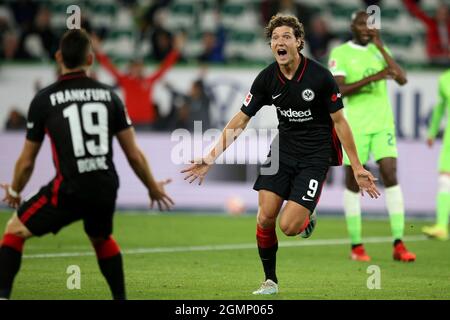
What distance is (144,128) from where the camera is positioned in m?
19.9

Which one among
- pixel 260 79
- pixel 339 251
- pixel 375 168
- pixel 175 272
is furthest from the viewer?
pixel 375 168

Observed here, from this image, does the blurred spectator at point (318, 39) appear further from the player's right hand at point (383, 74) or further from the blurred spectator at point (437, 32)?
the player's right hand at point (383, 74)

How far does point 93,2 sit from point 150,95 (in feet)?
10.5

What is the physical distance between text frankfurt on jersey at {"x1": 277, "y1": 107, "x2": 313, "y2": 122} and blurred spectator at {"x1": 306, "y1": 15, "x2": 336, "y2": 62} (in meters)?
11.8

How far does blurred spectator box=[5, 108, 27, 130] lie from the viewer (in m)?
19.7

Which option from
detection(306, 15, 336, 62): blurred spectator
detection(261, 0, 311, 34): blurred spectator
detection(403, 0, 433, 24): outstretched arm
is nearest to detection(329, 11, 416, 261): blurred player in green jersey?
detection(306, 15, 336, 62): blurred spectator

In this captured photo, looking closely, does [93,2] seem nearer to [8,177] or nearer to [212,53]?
[212,53]

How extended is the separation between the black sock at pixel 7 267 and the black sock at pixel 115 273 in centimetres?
64

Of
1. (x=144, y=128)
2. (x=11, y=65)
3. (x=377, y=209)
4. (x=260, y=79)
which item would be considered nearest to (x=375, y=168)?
(x=377, y=209)

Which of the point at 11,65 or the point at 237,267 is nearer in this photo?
the point at 237,267

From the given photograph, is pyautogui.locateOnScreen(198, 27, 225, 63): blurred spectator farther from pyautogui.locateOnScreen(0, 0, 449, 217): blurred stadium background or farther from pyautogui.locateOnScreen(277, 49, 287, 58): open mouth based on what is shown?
pyautogui.locateOnScreen(277, 49, 287, 58): open mouth

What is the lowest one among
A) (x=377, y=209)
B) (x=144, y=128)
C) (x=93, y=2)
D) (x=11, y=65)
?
(x=377, y=209)

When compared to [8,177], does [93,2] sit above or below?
above

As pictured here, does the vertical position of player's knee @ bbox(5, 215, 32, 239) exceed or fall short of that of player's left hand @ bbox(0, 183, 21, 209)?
it falls short
